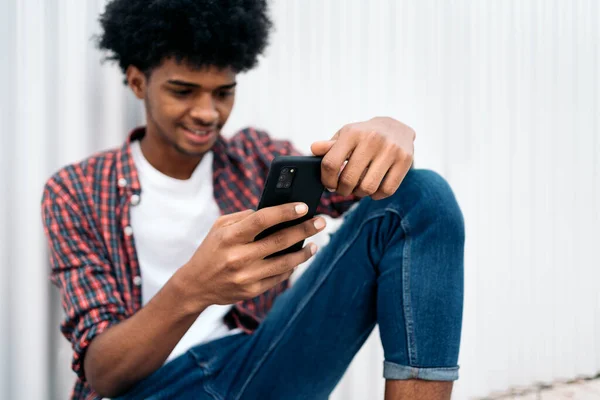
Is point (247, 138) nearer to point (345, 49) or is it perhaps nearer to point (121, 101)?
point (121, 101)

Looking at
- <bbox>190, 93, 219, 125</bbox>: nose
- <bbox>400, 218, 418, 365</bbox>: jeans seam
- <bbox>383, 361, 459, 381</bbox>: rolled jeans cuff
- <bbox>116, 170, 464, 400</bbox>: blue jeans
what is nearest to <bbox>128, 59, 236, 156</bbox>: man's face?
<bbox>190, 93, 219, 125</bbox>: nose

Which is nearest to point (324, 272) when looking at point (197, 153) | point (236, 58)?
point (197, 153)

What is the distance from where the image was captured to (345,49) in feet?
5.06

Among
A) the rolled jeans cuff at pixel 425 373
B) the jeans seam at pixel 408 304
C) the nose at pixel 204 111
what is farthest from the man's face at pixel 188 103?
the rolled jeans cuff at pixel 425 373

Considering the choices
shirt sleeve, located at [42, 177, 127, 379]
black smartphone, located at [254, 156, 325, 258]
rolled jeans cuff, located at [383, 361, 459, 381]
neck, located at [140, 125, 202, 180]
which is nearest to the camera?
black smartphone, located at [254, 156, 325, 258]

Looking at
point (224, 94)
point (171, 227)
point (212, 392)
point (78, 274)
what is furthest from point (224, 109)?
point (212, 392)

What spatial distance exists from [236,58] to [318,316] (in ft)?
1.98

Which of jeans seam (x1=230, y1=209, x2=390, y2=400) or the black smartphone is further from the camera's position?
jeans seam (x1=230, y1=209, x2=390, y2=400)

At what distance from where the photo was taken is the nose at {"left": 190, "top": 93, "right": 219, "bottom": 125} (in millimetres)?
1094

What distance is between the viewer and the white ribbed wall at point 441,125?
3.96 feet

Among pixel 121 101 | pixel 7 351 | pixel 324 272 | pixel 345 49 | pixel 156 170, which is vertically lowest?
pixel 7 351

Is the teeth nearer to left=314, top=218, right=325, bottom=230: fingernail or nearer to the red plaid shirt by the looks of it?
the red plaid shirt

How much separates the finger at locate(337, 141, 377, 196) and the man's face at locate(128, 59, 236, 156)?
1.57 feet

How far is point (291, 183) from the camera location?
2.23 ft
